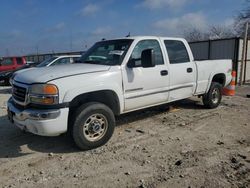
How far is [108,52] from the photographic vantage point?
513 cm

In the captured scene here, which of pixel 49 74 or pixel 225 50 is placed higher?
pixel 225 50

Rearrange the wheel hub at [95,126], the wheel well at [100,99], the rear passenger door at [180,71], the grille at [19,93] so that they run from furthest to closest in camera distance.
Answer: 1. the rear passenger door at [180,71]
2. the wheel hub at [95,126]
3. the wheel well at [100,99]
4. the grille at [19,93]

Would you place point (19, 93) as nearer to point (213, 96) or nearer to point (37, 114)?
point (37, 114)

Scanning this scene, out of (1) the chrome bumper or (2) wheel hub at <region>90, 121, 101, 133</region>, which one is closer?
(1) the chrome bumper

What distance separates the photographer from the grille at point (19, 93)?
13.3ft

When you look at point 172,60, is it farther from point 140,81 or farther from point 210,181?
point 210,181

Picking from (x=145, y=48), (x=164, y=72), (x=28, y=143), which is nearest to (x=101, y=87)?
(x=145, y=48)

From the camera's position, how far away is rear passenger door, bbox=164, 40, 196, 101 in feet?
18.3

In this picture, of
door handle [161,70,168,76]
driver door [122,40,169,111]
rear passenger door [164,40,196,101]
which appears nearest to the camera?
driver door [122,40,169,111]

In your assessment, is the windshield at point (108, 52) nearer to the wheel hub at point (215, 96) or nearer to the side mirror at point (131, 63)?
the side mirror at point (131, 63)

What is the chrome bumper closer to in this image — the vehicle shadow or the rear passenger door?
the vehicle shadow

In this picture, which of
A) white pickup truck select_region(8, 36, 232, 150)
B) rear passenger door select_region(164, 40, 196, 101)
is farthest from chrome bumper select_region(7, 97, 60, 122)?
rear passenger door select_region(164, 40, 196, 101)

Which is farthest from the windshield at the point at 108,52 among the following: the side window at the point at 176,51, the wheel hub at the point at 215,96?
→ the wheel hub at the point at 215,96

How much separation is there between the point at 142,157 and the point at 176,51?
288cm
